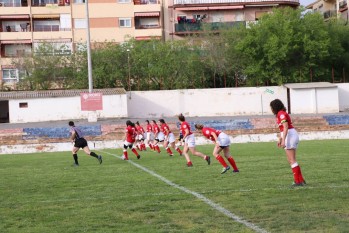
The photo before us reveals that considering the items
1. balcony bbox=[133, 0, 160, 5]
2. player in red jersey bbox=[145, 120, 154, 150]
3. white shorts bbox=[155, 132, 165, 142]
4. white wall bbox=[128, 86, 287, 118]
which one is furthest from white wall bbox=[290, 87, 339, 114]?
white shorts bbox=[155, 132, 165, 142]

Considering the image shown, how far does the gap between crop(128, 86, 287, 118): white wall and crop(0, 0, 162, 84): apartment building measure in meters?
14.1

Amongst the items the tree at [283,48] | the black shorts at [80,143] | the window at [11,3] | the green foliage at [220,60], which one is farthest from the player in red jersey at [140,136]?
the window at [11,3]

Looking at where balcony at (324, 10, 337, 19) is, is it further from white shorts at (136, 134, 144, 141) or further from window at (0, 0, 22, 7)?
white shorts at (136, 134, 144, 141)

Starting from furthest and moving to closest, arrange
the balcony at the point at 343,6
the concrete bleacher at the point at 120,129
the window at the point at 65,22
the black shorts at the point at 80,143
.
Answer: the balcony at the point at 343,6
the window at the point at 65,22
the concrete bleacher at the point at 120,129
the black shorts at the point at 80,143

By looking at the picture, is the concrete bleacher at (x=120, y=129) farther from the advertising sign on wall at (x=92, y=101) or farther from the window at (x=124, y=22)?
the window at (x=124, y=22)

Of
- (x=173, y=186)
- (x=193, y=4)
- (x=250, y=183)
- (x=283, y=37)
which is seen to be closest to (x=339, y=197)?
(x=250, y=183)

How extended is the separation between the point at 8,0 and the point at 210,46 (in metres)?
22.4

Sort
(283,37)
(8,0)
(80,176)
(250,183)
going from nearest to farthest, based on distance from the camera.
Answer: (250,183) → (80,176) → (283,37) → (8,0)

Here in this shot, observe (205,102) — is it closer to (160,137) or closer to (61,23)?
(61,23)

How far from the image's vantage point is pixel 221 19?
74812mm

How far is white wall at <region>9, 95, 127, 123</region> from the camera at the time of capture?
57688 mm

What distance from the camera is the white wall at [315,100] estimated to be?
193 ft

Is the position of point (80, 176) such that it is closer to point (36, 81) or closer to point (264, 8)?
point (36, 81)

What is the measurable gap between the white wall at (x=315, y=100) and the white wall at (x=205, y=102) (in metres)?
1.65
